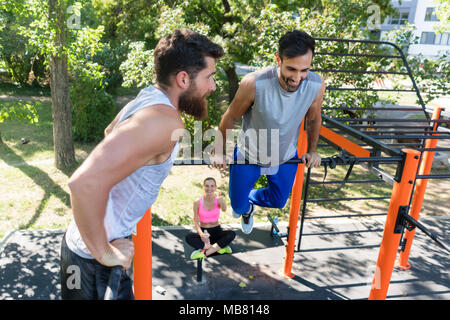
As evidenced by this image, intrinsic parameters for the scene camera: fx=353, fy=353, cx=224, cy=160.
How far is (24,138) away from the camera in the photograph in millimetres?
9336

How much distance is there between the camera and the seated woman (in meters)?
4.02

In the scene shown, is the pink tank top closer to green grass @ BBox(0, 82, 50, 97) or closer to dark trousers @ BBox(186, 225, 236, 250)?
dark trousers @ BBox(186, 225, 236, 250)

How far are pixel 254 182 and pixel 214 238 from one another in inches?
43.8

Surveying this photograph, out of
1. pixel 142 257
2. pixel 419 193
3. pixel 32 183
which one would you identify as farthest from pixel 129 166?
pixel 32 183

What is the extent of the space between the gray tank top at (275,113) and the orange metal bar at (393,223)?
85 centimetres

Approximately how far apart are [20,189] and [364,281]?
5951 mm

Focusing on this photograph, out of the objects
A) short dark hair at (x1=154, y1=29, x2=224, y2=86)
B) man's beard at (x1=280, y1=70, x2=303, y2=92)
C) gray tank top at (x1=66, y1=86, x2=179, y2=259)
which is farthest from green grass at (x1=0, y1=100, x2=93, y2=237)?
short dark hair at (x1=154, y1=29, x2=224, y2=86)

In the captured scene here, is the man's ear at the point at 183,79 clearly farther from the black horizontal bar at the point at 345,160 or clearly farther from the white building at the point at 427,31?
the white building at the point at 427,31

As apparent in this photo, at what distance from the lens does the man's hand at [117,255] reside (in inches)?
51.6

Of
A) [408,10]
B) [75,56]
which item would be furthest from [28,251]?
[408,10]

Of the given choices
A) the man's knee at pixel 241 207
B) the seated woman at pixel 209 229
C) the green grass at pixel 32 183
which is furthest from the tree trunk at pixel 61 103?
the man's knee at pixel 241 207

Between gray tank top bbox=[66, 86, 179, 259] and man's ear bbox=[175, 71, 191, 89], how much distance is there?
87 millimetres
